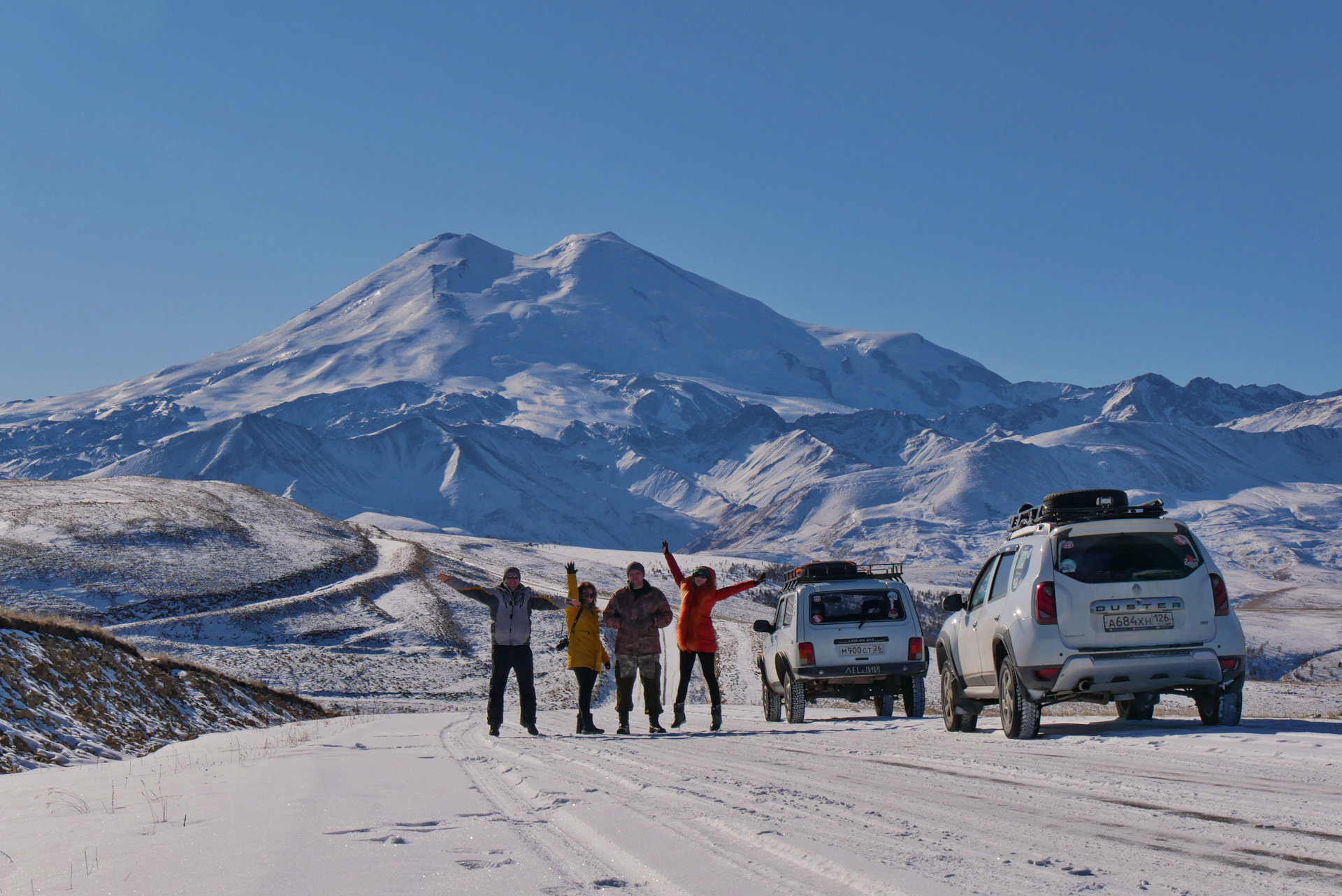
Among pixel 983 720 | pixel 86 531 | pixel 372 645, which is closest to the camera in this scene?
pixel 983 720

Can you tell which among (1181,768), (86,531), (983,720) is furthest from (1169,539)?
(86,531)

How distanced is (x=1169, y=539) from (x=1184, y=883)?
644 cm

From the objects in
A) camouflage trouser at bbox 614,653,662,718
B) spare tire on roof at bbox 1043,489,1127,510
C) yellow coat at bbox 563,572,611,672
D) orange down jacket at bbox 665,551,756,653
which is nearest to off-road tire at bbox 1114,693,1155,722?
spare tire on roof at bbox 1043,489,1127,510

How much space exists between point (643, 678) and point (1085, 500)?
21.1 ft

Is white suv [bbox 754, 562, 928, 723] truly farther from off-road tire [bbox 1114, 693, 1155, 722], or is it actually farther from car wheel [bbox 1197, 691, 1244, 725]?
car wheel [bbox 1197, 691, 1244, 725]

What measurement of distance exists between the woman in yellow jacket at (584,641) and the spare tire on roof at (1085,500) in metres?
6.17

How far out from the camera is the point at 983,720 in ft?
47.8

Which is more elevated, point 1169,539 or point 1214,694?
point 1169,539

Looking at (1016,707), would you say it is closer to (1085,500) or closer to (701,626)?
(1085,500)

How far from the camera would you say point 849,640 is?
1590 cm

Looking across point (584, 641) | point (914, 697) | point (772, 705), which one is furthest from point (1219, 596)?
point (772, 705)

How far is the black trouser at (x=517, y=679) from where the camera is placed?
1420 cm

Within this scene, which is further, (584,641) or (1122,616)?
(584,641)

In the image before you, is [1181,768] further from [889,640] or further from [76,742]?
[76,742]
